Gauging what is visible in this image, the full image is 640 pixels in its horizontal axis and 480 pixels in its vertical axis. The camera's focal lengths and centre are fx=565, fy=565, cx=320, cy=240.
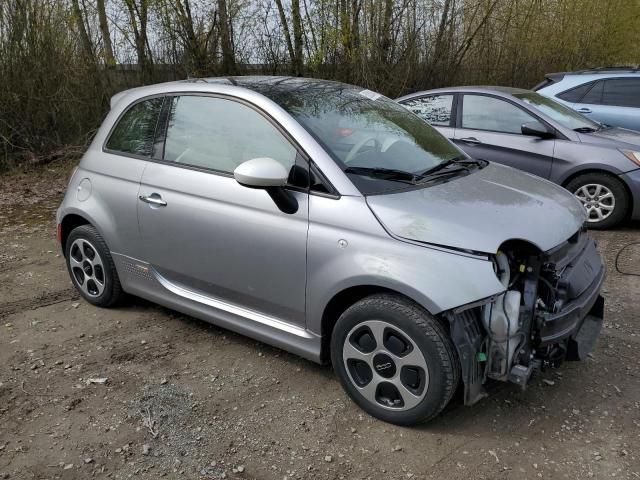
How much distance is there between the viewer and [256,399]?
321 centimetres

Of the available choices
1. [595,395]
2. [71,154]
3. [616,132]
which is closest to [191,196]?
[595,395]

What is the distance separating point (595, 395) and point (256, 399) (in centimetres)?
191

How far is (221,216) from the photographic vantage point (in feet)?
10.9

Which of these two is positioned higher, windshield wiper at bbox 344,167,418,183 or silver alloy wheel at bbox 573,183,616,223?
windshield wiper at bbox 344,167,418,183

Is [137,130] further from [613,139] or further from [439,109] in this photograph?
[613,139]

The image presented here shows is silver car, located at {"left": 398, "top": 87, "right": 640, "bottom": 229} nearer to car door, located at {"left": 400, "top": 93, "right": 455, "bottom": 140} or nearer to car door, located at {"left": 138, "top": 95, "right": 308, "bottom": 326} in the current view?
car door, located at {"left": 400, "top": 93, "right": 455, "bottom": 140}

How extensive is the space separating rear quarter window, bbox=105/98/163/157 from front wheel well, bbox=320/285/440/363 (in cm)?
174

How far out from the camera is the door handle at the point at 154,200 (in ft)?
11.9

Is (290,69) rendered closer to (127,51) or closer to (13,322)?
(127,51)

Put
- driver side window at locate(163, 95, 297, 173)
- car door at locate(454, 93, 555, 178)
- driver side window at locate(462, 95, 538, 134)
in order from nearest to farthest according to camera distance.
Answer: driver side window at locate(163, 95, 297, 173) < car door at locate(454, 93, 555, 178) < driver side window at locate(462, 95, 538, 134)

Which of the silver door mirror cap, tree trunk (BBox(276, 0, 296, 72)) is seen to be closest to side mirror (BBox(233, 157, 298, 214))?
the silver door mirror cap

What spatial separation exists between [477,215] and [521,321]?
555 mm

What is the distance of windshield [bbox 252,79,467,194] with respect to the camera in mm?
3102

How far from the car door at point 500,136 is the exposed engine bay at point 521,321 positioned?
371cm
